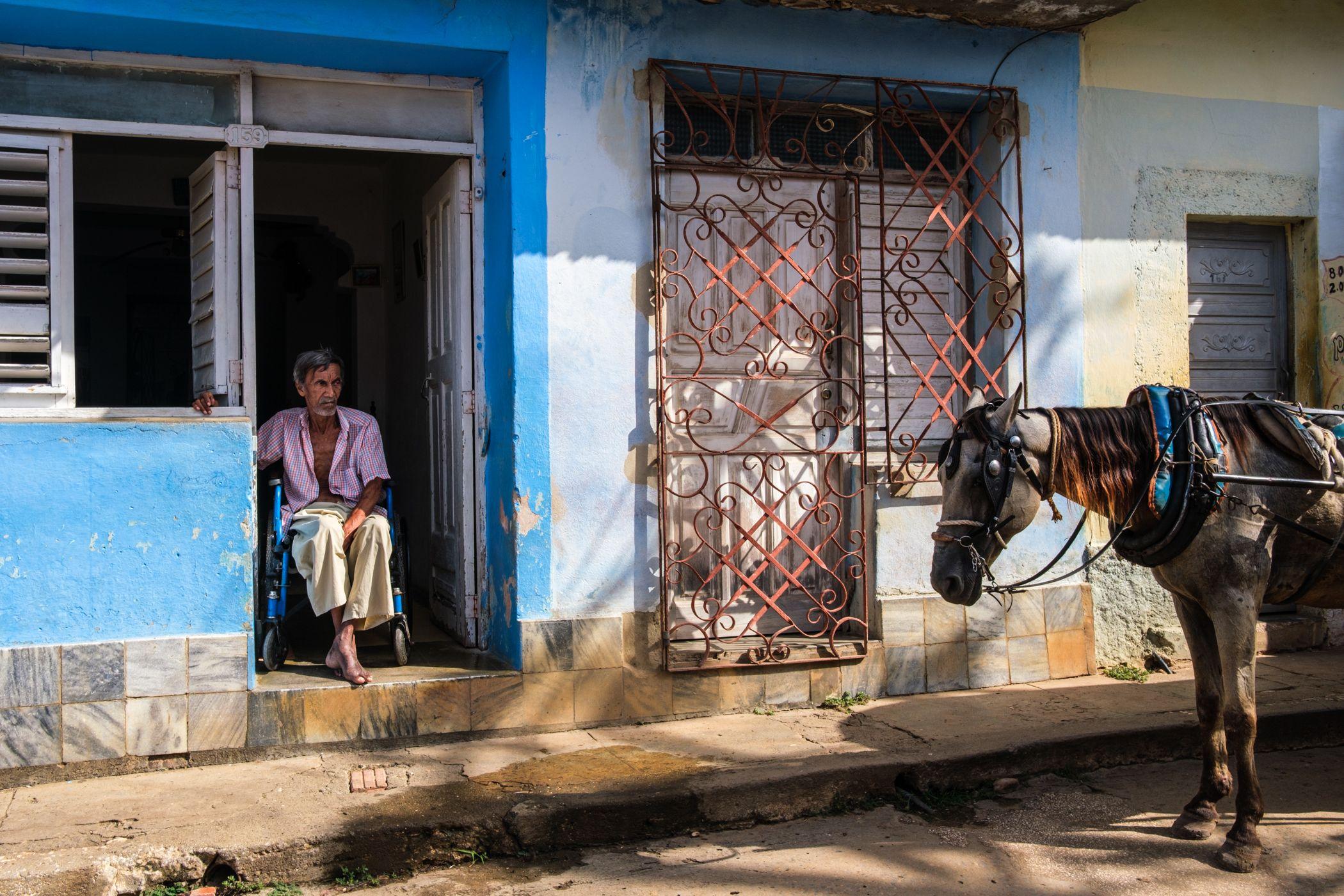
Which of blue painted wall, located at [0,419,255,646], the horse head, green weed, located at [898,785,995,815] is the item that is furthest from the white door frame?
the horse head

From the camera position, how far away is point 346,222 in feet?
30.1

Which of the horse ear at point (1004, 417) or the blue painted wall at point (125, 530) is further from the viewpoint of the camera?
the blue painted wall at point (125, 530)

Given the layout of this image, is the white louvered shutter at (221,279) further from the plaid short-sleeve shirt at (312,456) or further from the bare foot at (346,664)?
the bare foot at (346,664)

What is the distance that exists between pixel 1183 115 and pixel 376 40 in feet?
15.5

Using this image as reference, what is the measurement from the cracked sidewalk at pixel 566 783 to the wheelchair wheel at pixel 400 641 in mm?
503

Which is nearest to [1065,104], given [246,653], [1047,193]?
[1047,193]

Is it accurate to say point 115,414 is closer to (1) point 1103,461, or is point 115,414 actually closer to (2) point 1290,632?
(1) point 1103,461

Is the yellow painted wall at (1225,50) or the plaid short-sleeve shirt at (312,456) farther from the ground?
the yellow painted wall at (1225,50)

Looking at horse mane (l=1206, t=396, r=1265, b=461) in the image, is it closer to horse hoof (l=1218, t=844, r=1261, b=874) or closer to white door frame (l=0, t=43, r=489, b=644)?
horse hoof (l=1218, t=844, r=1261, b=874)

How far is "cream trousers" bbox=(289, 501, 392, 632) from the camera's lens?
17.9 feet

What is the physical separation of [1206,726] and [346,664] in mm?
3731

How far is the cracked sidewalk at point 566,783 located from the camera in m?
4.07

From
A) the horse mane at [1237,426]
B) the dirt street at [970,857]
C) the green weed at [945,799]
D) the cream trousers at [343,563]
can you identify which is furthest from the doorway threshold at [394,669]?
the horse mane at [1237,426]

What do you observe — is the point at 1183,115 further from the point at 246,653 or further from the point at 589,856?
the point at 246,653
